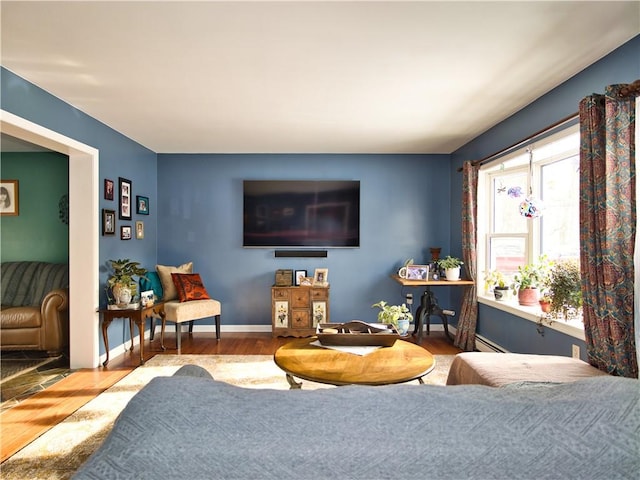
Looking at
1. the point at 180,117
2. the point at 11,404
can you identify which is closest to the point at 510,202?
the point at 180,117

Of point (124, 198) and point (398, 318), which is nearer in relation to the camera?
point (398, 318)

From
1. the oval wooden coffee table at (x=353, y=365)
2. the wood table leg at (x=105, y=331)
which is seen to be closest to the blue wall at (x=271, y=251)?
the wood table leg at (x=105, y=331)

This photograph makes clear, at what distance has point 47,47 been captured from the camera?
2373mm

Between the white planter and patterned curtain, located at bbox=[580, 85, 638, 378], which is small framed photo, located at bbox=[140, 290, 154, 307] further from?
patterned curtain, located at bbox=[580, 85, 638, 378]

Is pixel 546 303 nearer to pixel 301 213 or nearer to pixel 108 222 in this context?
pixel 301 213

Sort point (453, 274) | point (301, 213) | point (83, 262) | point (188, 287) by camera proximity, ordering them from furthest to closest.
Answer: point (301, 213) < point (188, 287) < point (453, 274) < point (83, 262)

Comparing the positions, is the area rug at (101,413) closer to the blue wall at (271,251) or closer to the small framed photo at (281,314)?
the small framed photo at (281,314)

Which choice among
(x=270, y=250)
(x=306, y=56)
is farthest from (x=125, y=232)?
(x=306, y=56)

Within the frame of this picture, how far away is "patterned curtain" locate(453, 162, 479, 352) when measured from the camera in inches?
171

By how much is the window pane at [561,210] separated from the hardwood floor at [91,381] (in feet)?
5.38

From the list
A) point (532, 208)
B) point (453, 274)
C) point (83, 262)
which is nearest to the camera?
point (532, 208)

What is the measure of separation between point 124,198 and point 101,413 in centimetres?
251

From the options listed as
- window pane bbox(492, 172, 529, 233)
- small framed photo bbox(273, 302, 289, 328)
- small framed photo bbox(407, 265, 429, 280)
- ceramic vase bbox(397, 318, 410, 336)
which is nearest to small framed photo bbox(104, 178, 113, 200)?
small framed photo bbox(273, 302, 289, 328)

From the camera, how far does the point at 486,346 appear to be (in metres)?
4.13
